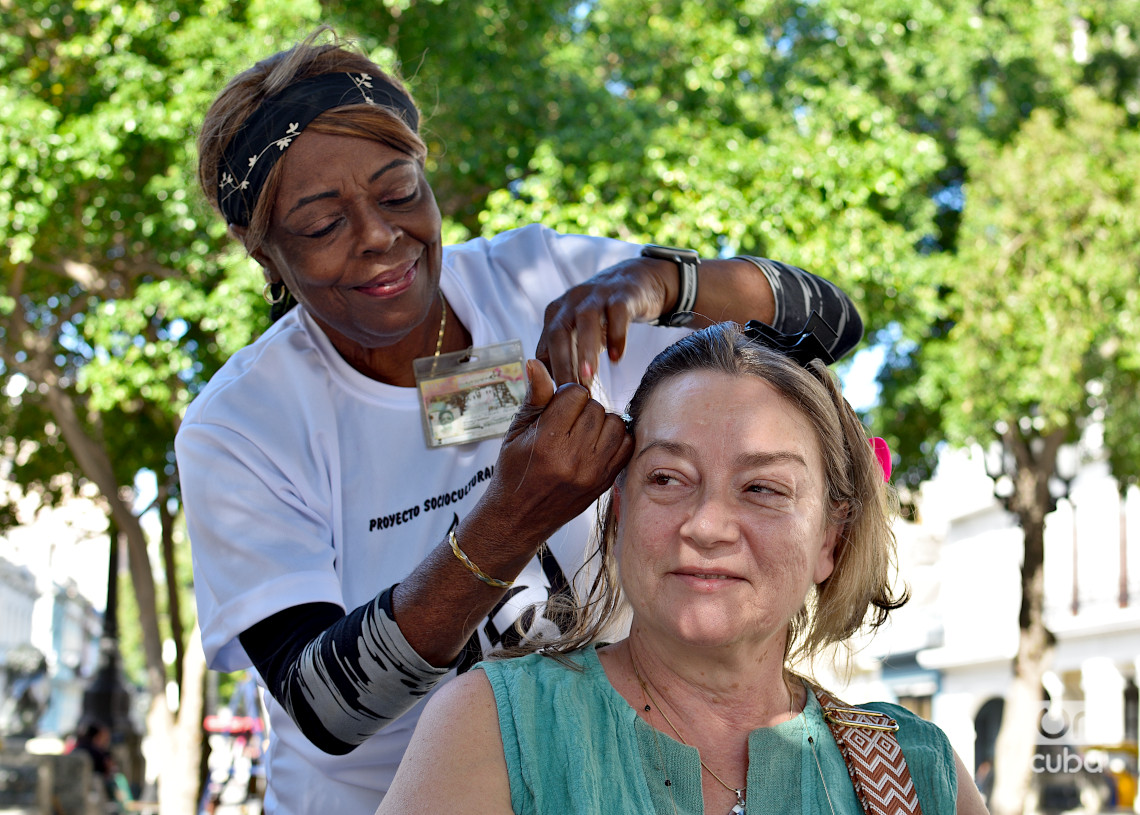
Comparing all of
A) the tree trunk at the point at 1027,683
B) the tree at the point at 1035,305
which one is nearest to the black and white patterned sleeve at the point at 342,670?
the tree at the point at 1035,305

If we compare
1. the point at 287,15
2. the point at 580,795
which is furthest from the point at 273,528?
the point at 287,15

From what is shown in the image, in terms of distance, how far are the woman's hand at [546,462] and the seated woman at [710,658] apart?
11cm

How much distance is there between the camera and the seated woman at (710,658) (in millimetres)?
1634

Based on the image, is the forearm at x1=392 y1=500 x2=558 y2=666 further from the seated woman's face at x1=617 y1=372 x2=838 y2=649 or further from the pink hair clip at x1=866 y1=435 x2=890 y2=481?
the pink hair clip at x1=866 y1=435 x2=890 y2=481

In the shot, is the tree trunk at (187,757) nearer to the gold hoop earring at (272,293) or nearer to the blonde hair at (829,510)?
the gold hoop earring at (272,293)

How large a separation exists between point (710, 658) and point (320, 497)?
2.69 ft

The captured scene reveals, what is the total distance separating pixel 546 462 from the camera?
1.66 metres

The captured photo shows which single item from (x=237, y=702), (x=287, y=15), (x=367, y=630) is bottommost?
(x=367, y=630)

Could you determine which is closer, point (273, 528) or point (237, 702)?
point (273, 528)

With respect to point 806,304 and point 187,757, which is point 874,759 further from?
point 187,757

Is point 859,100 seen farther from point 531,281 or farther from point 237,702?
point 237,702

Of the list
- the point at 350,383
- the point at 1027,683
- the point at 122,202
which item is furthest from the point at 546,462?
the point at 1027,683

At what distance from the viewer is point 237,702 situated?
81.4ft

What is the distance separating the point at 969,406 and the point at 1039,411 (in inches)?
35.7
